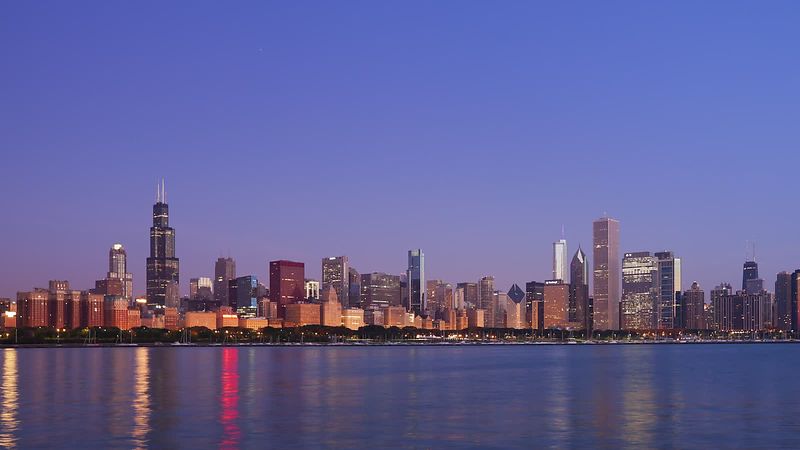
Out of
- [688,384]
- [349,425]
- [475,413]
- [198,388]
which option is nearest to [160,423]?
[349,425]

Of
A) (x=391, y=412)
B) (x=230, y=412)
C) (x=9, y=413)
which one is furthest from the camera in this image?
(x=391, y=412)

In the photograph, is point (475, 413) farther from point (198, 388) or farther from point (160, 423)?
point (198, 388)

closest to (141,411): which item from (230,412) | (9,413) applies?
(230,412)

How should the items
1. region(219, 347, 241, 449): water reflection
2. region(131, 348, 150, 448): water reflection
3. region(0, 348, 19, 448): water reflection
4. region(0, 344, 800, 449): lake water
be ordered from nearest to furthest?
region(0, 348, 19, 448): water reflection, region(219, 347, 241, 449): water reflection, region(131, 348, 150, 448): water reflection, region(0, 344, 800, 449): lake water

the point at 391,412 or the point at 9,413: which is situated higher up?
the point at 9,413

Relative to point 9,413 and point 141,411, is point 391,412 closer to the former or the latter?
point 141,411

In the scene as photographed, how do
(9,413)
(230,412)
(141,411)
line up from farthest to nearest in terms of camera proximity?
(230,412) < (141,411) < (9,413)

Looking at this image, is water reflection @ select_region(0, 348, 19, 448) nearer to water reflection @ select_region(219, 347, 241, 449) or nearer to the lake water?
the lake water

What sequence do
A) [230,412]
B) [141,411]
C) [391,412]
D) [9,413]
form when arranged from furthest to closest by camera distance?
[391,412] < [230,412] < [141,411] < [9,413]

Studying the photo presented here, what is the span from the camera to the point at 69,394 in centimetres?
8194

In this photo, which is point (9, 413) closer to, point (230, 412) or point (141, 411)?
point (141, 411)

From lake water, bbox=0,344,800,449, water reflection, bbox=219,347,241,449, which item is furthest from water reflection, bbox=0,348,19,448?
water reflection, bbox=219,347,241,449

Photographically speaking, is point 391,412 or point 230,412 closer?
point 230,412

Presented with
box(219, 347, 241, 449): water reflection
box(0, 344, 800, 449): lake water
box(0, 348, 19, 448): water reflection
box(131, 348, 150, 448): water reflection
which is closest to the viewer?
box(0, 348, 19, 448): water reflection
